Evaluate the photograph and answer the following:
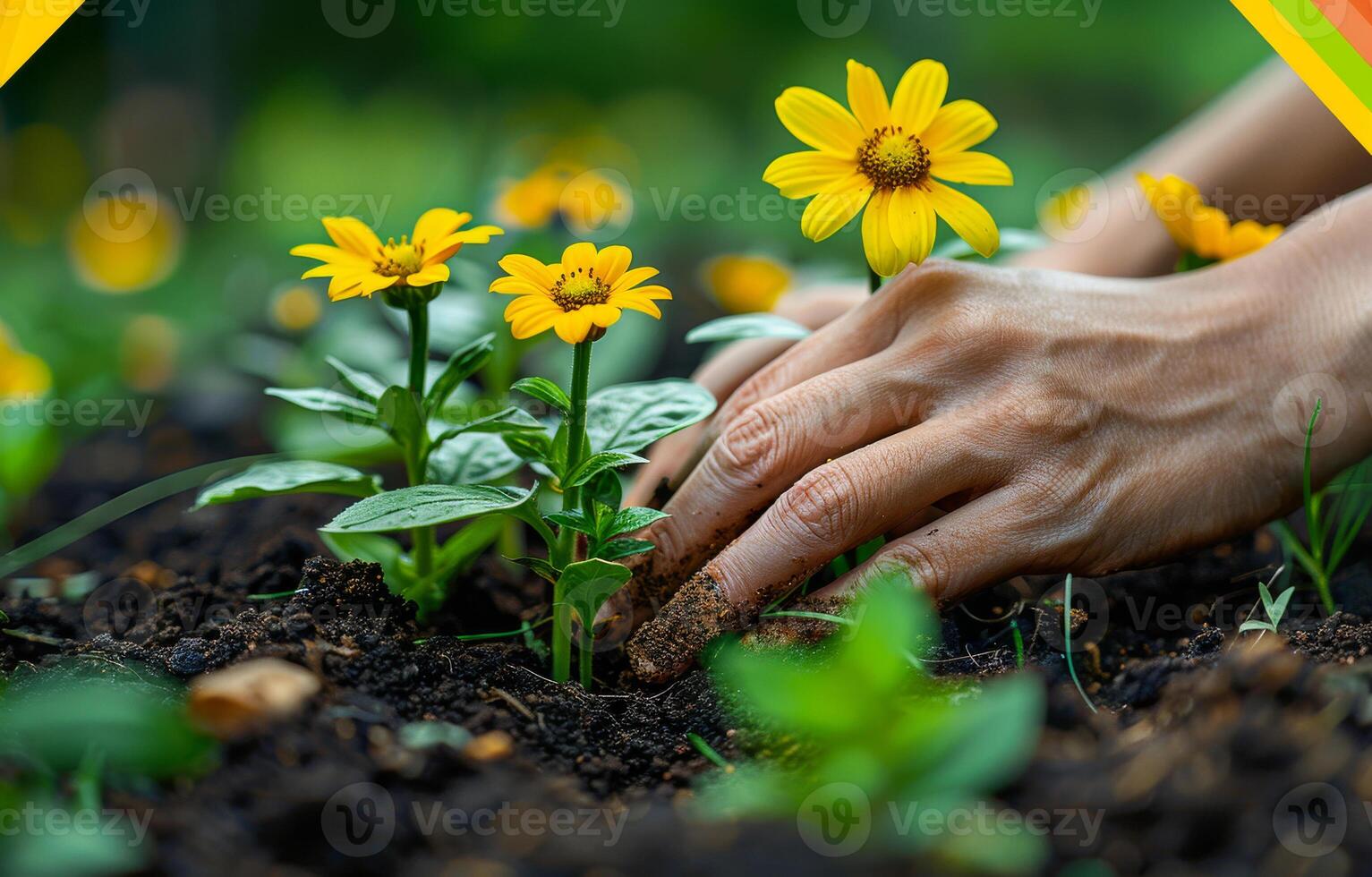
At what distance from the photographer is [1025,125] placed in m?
3.86

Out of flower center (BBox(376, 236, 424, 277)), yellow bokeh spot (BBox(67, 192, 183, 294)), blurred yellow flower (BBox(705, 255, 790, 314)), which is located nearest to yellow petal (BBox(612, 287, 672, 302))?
flower center (BBox(376, 236, 424, 277))

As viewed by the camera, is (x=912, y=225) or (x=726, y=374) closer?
(x=912, y=225)

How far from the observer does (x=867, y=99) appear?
1052 millimetres

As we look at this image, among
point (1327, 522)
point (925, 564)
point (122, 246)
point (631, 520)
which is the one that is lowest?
point (1327, 522)

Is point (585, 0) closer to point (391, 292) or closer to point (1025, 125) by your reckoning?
point (1025, 125)

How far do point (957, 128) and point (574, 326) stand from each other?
1.52ft

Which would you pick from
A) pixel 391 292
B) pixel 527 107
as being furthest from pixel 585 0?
pixel 391 292

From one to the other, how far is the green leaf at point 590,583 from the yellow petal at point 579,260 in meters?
0.29

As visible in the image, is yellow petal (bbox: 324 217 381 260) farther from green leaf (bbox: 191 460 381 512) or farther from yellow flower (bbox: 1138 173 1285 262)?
yellow flower (bbox: 1138 173 1285 262)

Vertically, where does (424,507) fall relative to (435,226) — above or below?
below

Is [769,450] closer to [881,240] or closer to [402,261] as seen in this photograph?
[881,240]

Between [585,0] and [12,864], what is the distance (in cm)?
383

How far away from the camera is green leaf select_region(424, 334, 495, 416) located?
115 centimetres

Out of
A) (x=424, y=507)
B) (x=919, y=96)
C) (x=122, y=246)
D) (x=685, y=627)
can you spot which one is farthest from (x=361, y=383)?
(x=122, y=246)
